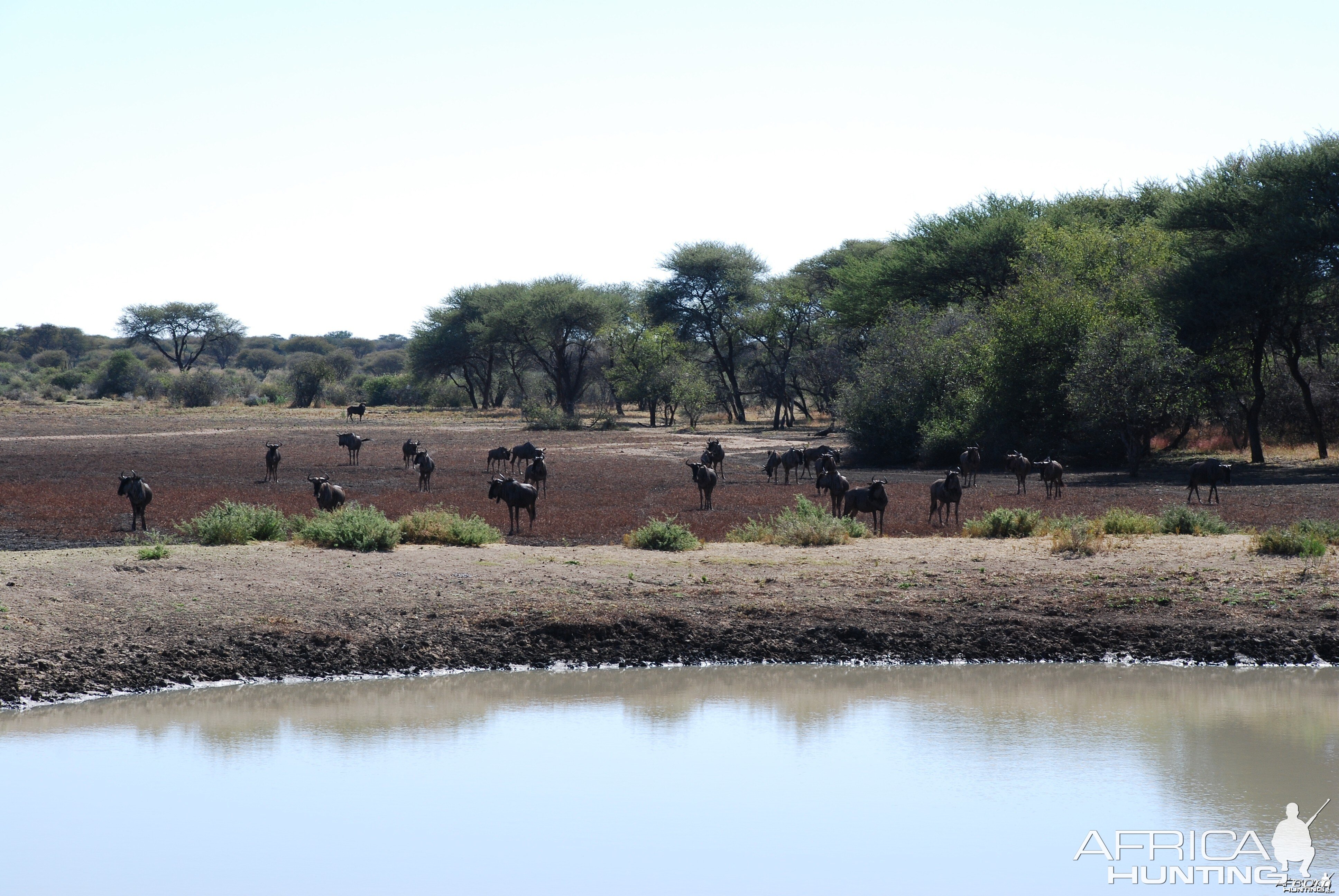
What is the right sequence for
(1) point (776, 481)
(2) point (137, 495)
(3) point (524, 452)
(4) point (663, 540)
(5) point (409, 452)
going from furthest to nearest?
1. (5) point (409, 452)
2. (3) point (524, 452)
3. (1) point (776, 481)
4. (2) point (137, 495)
5. (4) point (663, 540)

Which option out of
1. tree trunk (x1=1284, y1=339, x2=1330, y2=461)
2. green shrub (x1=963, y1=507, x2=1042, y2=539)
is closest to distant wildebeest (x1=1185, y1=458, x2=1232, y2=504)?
green shrub (x1=963, y1=507, x2=1042, y2=539)

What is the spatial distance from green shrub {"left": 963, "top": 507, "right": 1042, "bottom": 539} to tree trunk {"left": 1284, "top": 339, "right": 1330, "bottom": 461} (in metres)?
23.6

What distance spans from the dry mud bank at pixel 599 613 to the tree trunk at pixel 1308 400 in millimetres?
25405

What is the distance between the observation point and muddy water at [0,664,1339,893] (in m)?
7.70

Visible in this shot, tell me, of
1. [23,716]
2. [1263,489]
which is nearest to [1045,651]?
[23,716]

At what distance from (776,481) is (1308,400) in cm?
1845

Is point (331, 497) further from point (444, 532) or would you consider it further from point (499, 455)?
point (499, 455)

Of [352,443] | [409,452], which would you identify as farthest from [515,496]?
[352,443]

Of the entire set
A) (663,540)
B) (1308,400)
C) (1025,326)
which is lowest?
(663,540)

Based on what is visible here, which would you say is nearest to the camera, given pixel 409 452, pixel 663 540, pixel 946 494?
pixel 663 540

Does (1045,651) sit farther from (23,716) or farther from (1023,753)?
(23,716)

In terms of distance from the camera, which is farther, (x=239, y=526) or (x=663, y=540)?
(x=663, y=540)

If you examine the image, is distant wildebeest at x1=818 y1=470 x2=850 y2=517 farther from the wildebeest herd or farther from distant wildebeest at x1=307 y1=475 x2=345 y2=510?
distant wildebeest at x1=307 y1=475 x2=345 y2=510

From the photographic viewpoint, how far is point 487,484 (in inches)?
1280
